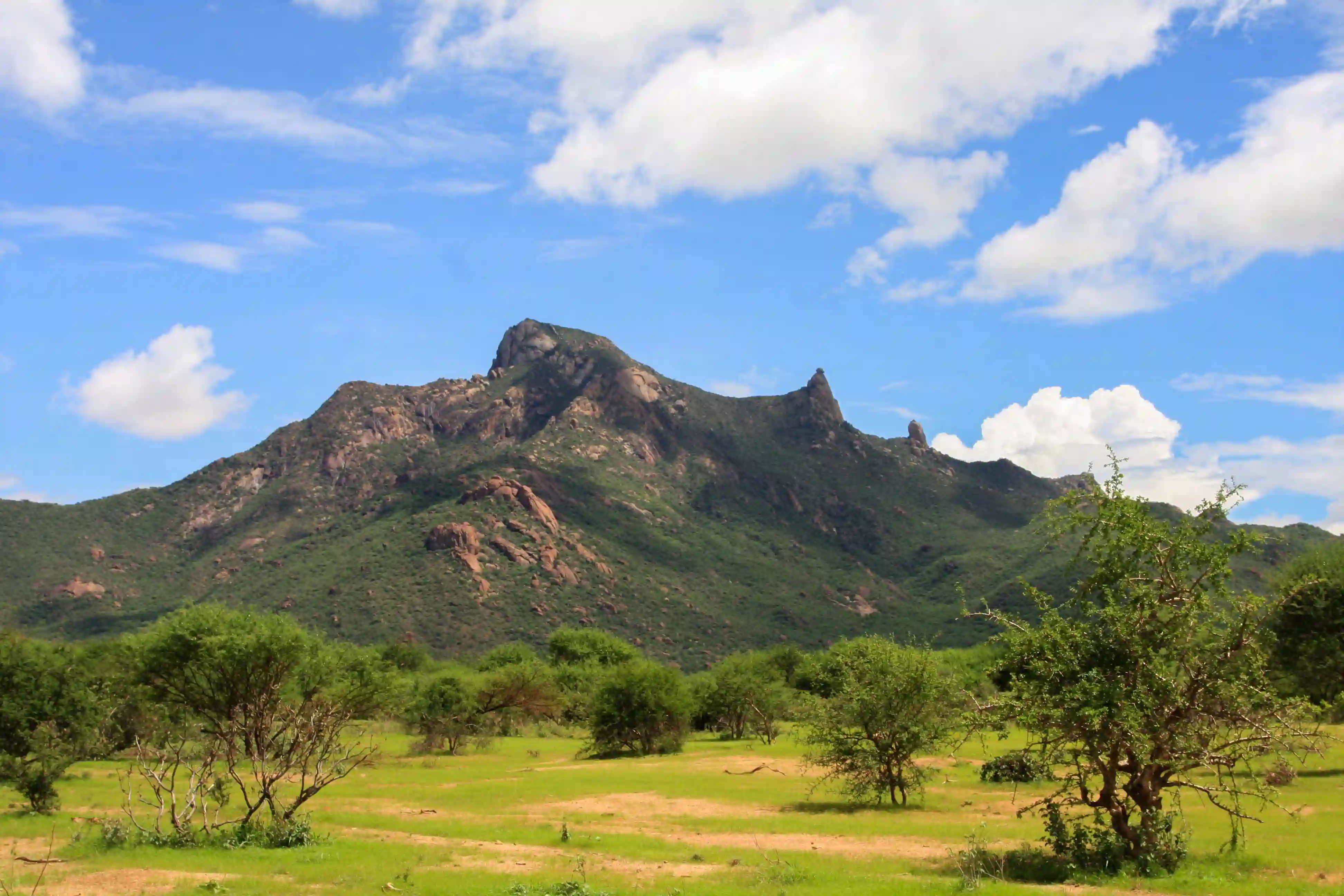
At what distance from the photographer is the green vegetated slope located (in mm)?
119000

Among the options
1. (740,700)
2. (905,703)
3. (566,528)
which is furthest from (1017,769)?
(566,528)

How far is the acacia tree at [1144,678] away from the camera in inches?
666

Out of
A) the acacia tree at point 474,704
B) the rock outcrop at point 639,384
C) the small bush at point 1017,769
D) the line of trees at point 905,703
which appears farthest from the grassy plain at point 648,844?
the rock outcrop at point 639,384

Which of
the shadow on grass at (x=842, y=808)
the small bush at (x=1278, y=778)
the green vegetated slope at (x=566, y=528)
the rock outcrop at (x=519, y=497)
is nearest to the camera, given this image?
the small bush at (x=1278, y=778)

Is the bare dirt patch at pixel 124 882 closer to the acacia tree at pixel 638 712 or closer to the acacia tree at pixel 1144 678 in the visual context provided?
the acacia tree at pixel 1144 678

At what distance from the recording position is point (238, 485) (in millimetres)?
159625

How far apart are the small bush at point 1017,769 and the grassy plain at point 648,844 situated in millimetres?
586

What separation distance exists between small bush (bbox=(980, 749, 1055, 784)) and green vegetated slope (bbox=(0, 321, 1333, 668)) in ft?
197

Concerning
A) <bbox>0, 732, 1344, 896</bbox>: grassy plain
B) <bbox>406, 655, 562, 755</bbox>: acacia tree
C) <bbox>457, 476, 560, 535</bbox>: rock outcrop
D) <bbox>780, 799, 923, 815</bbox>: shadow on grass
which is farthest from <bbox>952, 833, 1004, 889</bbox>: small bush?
<bbox>457, 476, 560, 535</bbox>: rock outcrop

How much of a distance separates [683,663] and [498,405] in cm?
8631

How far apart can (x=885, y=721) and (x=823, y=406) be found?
166819 millimetres

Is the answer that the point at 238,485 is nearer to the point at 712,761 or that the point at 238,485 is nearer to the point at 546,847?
the point at 712,761

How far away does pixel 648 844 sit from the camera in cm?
2325

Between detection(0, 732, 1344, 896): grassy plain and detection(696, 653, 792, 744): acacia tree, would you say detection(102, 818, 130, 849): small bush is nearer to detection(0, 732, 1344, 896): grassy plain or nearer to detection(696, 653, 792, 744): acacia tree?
detection(0, 732, 1344, 896): grassy plain
